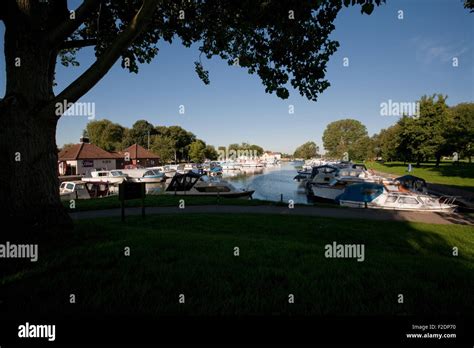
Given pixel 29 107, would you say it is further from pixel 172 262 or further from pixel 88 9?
pixel 172 262

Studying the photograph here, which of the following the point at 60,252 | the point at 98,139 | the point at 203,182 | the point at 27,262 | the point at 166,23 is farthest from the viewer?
the point at 98,139

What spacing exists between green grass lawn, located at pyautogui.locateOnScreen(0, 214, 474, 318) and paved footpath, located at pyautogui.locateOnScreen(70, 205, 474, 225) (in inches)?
284

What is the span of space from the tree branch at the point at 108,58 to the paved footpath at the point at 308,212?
8.44 metres

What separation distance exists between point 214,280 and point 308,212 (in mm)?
10520

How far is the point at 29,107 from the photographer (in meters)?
4.63

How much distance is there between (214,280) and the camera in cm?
332

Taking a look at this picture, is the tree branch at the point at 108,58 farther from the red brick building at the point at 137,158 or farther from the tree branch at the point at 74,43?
the red brick building at the point at 137,158

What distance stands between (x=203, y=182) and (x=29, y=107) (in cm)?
1941

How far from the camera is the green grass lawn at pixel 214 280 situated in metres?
2.68

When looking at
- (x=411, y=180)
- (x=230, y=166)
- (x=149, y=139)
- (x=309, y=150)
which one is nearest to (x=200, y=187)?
(x=411, y=180)

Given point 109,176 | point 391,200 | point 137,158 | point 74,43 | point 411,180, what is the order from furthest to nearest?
point 137,158, point 109,176, point 411,180, point 391,200, point 74,43

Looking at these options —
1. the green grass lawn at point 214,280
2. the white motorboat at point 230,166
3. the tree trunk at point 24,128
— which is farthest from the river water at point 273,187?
the white motorboat at point 230,166

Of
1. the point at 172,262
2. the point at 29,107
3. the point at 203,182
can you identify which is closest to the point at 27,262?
the point at 172,262

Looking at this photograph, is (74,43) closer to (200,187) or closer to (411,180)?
(200,187)
